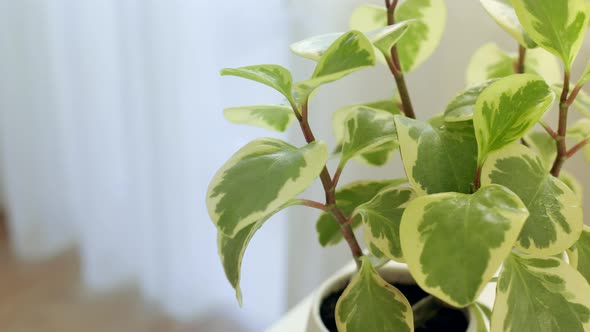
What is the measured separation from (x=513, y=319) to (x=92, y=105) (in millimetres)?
1335

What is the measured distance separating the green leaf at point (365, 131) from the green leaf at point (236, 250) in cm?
6

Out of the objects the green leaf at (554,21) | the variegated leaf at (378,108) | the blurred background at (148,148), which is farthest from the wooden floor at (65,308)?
the green leaf at (554,21)

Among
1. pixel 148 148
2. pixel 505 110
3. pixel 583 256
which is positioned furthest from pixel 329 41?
pixel 148 148

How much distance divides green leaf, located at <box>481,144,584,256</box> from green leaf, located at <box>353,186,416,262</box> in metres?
0.07

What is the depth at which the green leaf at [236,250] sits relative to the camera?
418 mm

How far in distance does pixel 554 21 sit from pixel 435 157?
0.35 feet

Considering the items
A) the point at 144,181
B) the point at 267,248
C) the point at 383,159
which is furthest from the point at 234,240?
the point at 144,181

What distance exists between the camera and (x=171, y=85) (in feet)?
4.34

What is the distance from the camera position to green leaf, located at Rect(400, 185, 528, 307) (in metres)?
0.32

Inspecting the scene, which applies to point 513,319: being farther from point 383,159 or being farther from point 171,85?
point 171,85

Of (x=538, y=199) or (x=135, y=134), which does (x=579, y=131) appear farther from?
(x=135, y=134)

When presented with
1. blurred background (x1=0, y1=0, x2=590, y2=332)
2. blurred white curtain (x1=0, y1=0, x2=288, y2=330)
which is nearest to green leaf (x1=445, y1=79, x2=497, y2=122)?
blurred background (x1=0, y1=0, x2=590, y2=332)

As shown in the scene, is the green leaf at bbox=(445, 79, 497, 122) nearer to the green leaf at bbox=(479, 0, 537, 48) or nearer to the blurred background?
the green leaf at bbox=(479, 0, 537, 48)

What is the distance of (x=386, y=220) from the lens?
437 mm
